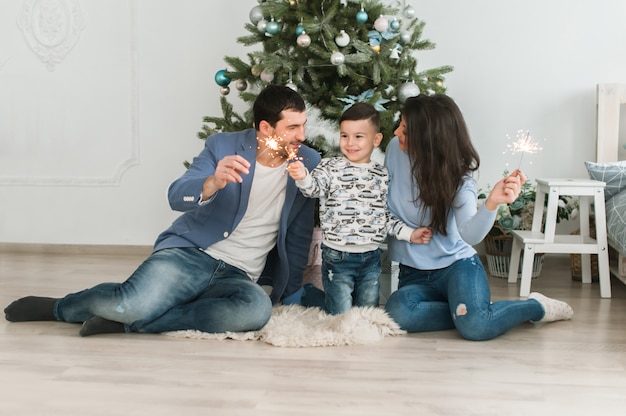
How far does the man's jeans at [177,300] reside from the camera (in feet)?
7.66

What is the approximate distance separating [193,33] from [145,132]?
595 millimetres

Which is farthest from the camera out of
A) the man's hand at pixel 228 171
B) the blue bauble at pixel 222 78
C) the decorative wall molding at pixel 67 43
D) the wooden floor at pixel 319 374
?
the decorative wall molding at pixel 67 43

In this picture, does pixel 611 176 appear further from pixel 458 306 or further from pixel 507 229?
pixel 458 306

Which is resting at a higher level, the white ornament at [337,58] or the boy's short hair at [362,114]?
the white ornament at [337,58]

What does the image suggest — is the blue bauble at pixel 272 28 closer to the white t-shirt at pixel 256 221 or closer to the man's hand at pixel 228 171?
the white t-shirt at pixel 256 221

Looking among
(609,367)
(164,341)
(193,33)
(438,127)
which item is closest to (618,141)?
(438,127)

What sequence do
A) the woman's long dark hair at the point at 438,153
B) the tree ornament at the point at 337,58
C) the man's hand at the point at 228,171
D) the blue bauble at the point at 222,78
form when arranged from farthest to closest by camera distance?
the blue bauble at the point at 222,78
the tree ornament at the point at 337,58
the woman's long dark hair at the point at 438,153
the man's hand at the point at 228,171

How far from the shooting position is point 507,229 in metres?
3.45

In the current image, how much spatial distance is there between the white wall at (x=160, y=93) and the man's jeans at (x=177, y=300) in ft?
5.76

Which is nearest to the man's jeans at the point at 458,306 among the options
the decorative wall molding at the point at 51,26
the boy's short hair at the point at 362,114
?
the boy's short hair at the point at 362,114

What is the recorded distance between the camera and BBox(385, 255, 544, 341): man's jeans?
7.67 feet

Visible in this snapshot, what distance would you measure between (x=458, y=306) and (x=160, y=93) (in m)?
2.36

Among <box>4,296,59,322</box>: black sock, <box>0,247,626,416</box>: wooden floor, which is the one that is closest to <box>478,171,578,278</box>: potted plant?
<box>0,247,626,416</box>: wooden floor

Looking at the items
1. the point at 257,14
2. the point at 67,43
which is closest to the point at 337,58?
the point at 257,14
